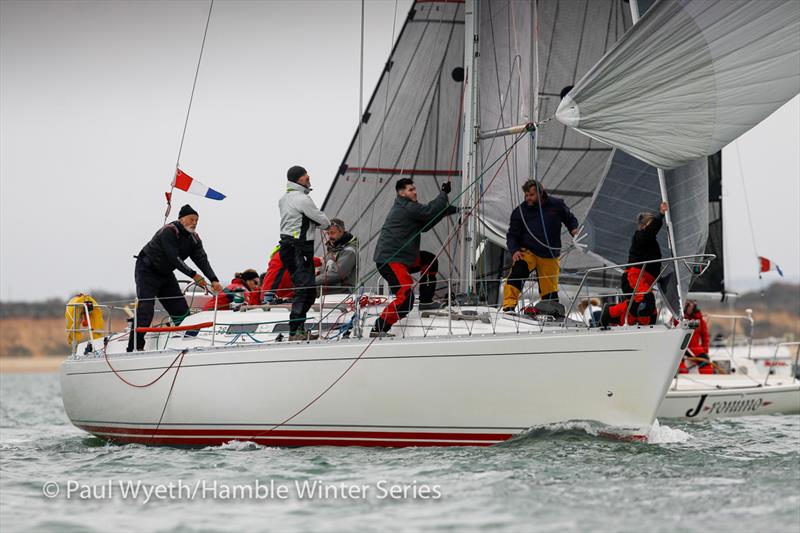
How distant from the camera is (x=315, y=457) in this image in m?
8.68

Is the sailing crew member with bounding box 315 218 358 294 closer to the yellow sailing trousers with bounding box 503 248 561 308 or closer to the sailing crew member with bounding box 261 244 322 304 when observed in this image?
the sailing crew member with bounding box 261 244 322 304

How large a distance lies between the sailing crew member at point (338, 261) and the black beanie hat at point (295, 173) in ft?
3.75

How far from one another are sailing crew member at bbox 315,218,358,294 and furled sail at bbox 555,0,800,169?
3.04 meters

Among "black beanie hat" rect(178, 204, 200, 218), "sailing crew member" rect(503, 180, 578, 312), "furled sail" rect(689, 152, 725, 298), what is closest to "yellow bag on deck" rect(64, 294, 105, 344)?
"black beanie hat" rect(178, 204, 200, 218)

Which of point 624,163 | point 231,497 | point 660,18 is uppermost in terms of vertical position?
point 660,18

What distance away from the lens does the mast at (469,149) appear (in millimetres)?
10734

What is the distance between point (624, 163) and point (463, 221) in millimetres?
2151

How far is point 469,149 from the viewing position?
35.5ft

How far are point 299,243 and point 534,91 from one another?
3.21 metres

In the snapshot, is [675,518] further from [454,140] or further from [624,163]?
[454,140]

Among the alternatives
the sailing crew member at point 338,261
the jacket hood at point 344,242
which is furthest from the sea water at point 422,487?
the jacket hood at point 344,242

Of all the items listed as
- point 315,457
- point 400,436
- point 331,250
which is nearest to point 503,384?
point 400,436

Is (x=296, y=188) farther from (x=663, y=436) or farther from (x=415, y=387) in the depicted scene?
(x=663, y=436)

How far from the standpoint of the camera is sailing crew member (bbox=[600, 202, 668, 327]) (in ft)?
29.9
